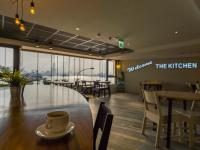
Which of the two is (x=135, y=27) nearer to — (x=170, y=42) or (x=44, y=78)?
(x=170, y=42)

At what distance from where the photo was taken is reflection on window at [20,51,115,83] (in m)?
8.68

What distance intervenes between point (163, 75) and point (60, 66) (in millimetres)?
7373

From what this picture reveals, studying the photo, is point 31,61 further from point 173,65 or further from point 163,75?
point 173,65

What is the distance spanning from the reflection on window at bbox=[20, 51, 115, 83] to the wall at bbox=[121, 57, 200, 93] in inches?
64.5

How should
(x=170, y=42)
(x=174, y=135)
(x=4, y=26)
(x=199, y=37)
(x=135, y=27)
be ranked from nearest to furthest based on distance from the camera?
(x=174, y=135)
(x=135, y=27)
(x=4, y=26)
(x=199, y=37)
(x=170, y=42)

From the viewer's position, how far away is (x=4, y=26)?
16.3 feet

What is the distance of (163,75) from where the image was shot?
9.41m

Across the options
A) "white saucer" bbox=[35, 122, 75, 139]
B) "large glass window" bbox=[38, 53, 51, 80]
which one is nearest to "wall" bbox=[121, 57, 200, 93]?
"large glass window" bbox=[38, 53, 51, 80]

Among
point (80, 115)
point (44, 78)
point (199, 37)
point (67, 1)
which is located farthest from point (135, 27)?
point (44, 78)

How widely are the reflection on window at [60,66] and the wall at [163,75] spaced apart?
1.64m

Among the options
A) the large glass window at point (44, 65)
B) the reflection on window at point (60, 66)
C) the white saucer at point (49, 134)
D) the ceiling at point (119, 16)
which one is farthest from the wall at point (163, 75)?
the white saucer at point (49, 134)

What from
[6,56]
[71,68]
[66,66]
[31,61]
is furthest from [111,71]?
[6,56]

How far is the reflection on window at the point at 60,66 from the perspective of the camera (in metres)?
8.68

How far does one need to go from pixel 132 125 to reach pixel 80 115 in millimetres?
3039
